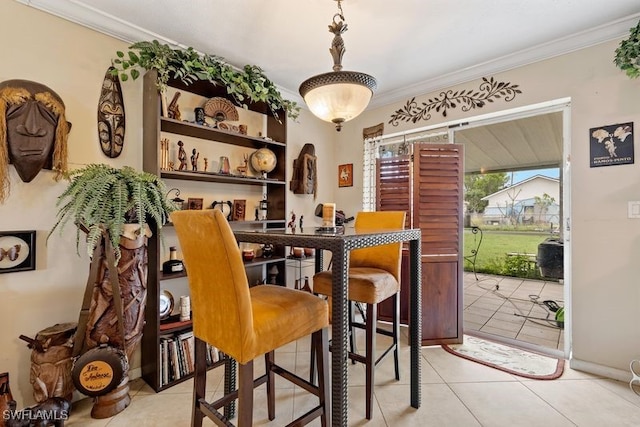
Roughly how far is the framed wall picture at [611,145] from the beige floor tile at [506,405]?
1.72 metres

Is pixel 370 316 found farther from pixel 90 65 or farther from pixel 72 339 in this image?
pixel 90 65

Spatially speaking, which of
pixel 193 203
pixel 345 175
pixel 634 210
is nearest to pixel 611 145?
pixel 634 210

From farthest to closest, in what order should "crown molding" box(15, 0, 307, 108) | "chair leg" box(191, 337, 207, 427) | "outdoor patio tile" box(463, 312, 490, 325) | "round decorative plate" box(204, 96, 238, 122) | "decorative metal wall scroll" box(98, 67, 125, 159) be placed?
"outdoor patio tile" box(463, 312, 490, 325) < "round decorative plate" box(204, 96, 238, 122) < "decorative metal wall scroll" box(98, 67, 125, 159) < "crown molding" box(15, 0, 307, 108) < "chair leg" box(191, 337, 207, 427)

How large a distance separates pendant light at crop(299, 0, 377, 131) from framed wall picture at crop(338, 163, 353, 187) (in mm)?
1976

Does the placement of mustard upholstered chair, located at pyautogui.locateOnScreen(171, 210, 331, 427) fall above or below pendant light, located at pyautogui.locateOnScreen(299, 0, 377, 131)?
below

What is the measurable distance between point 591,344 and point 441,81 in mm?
2539

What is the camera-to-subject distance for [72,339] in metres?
1.72

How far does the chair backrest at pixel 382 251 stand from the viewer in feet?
6.68

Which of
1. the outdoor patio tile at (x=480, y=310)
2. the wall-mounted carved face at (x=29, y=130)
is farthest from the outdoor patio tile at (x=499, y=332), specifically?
the wall-mounted carved face at (x=29, y=130)

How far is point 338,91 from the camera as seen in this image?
5.11ft

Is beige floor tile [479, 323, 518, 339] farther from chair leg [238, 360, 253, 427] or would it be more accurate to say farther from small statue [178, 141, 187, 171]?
small statue [178, 141, 187, 171]

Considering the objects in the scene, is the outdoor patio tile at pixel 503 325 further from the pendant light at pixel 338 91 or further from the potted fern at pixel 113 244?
the potted fern at pixel 113 244

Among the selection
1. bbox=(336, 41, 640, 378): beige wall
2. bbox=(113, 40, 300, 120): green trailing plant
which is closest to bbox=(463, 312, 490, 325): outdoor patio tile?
bbox=(336, 41, 640, 378): beige wall

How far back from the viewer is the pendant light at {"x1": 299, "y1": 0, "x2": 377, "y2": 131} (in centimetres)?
153
